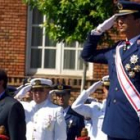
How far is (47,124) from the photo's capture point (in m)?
9.22

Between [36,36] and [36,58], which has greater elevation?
[36,36]

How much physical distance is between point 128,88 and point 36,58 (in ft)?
33.8

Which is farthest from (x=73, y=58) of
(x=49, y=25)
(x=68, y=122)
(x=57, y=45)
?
(x=68, y=122)

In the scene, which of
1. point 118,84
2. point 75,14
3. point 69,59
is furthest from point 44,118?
point 69,59

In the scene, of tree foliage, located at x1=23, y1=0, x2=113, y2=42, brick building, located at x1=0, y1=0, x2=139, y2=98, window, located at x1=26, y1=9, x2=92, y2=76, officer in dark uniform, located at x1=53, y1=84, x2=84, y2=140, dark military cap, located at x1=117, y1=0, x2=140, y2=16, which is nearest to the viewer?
dark military cap, located at x1=117, y1=0, x2=140, y2=16

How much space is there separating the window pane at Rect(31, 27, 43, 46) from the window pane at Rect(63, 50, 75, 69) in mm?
577

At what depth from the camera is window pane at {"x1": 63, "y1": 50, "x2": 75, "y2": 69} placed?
52.5 ft

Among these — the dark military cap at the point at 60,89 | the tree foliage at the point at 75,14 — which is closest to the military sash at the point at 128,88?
the dark military cap at the point at 60,89

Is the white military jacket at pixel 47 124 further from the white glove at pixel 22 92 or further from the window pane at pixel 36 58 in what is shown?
the window pane at pixel 36 58

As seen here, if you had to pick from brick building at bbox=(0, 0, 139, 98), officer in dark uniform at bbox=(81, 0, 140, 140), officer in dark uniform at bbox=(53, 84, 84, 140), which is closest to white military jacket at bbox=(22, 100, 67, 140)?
officer in dark uniform at bbox=(53, 84, 84, 140)

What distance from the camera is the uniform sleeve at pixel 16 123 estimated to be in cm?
689

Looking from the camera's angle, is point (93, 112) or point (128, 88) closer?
point (128, 88)

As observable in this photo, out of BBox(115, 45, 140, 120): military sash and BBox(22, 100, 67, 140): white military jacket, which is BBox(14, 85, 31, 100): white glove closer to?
BBox(22, 100, 67, 140): white military jacket

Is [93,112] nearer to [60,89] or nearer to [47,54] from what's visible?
[60,89]
